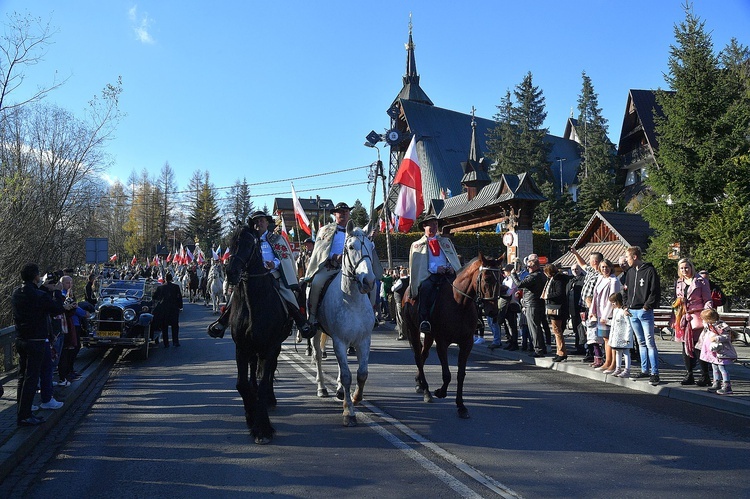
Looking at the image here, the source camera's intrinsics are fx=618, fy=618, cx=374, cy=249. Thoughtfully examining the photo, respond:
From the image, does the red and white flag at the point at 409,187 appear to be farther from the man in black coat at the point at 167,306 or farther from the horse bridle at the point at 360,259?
the horse bridle at the point at 360,259

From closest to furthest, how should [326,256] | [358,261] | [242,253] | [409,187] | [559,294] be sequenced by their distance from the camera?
1. [242,253]
2. [358,261]
3. [326,256]
4. [559,294]
5. [409,187]

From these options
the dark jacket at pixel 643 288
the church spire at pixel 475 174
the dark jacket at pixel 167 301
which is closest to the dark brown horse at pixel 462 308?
the dark jacket at pixel 643 288

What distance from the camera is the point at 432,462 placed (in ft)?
20.1

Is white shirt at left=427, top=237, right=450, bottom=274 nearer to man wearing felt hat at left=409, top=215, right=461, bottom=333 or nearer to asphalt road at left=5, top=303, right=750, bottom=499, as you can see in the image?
man wearing felt hat at left=409, top=215, right=461, bottom=333

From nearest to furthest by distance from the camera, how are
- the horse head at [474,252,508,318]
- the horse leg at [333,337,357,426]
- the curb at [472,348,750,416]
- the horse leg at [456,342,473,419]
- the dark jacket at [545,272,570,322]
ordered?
the horse leg at [333,337,357,426] → the horse leg at [456,342,473,419] → the horse head at [474,252,508,318] → the curb at [472,348,750,416] → the dark jacket at [545,272,570,322]

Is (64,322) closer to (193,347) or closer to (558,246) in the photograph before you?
(193,347)

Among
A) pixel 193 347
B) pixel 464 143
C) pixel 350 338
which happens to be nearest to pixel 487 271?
pixel 350 338

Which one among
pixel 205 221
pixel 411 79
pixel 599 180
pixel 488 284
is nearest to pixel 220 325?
pixel 488 284

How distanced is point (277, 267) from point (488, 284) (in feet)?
9.48

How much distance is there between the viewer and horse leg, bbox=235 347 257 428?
7258 mm

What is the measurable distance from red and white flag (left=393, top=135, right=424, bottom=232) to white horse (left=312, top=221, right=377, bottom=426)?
9840mm

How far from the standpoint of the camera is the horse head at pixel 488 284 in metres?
8.48

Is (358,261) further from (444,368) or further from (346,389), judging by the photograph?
(444,368)

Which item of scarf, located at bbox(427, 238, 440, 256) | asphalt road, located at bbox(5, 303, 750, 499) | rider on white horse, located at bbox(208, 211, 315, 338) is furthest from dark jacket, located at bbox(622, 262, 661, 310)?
rider on white horse, located at bbox(208, 211, 315, 338)
